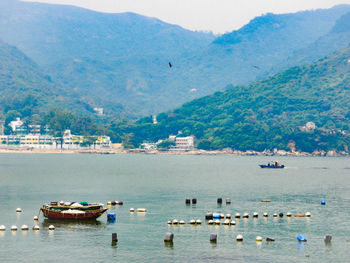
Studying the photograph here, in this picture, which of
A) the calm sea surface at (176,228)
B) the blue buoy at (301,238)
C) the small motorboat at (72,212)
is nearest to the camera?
the calm sea surface at (176,228)

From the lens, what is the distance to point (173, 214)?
87000 mm

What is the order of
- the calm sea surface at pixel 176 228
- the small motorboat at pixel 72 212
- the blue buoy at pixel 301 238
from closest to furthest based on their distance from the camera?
the calm sea surface at pixel 176 228 → the blue buoy at pixel 301 238 → the small motorboat at pixel 72 212

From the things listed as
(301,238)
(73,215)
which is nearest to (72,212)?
(73,215)

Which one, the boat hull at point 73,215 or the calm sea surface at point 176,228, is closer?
the calm sea surface at point 176,228

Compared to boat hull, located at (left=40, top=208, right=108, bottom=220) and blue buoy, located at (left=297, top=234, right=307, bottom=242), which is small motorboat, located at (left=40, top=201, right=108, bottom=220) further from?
blue buoy, located at (left=297, top=234, right=307, bottom=242)

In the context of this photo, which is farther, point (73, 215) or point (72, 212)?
point (73, 215)

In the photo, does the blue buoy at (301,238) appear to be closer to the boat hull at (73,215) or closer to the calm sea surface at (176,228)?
the calm sea surface at (176,228)

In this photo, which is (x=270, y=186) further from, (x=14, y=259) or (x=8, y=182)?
(x=14, y=259)

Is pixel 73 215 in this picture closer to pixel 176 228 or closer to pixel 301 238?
pixel 176 228

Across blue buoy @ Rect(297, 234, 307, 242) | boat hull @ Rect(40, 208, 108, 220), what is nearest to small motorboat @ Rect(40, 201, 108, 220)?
boat hull @ Rect(40, 208, 108, 220)

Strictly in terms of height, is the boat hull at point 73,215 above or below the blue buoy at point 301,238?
above

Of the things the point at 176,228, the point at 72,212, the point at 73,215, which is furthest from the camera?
the point at 73,215

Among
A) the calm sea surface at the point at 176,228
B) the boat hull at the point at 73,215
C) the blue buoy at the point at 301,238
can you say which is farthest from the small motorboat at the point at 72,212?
the blue buoy at the point at 301,238

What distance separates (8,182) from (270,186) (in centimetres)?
6344
